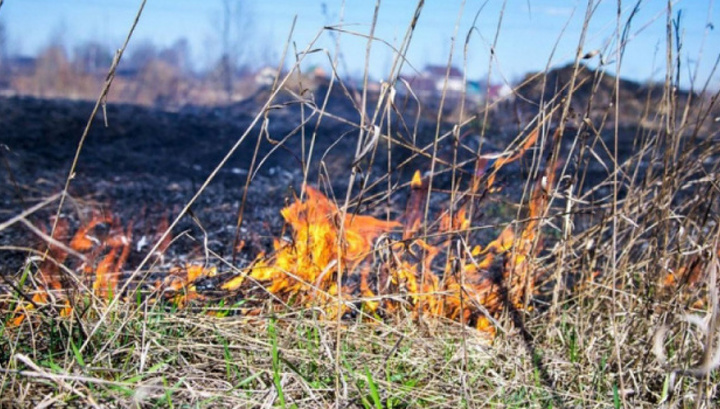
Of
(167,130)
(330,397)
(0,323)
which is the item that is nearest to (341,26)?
(330,397)

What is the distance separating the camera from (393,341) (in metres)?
1.84

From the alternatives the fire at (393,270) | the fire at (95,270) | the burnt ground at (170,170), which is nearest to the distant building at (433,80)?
the burnt ground at (170,170)

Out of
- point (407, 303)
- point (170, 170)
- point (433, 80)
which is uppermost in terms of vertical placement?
point (433, 80)

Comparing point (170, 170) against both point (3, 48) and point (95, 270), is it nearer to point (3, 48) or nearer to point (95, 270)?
point (95, 270)

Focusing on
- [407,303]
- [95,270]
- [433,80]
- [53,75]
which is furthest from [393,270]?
[53,75]

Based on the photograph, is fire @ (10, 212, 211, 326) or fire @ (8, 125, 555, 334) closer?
fire @ (10, 212, 211, 326)

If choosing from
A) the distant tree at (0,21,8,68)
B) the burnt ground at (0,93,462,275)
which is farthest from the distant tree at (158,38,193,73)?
the burnt ground at (0,93,462,275)

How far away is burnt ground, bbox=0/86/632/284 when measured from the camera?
10.5 ft

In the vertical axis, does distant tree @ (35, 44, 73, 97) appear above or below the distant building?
below

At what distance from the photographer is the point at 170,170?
655cm

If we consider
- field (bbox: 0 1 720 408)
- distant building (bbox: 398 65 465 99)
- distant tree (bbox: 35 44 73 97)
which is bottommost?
distant tree (bbox: 35 44 73 97)

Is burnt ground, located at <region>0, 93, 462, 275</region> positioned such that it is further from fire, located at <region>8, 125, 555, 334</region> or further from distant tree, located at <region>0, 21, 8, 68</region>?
distant tree, located at <region>0, 21, 8, 68</region>

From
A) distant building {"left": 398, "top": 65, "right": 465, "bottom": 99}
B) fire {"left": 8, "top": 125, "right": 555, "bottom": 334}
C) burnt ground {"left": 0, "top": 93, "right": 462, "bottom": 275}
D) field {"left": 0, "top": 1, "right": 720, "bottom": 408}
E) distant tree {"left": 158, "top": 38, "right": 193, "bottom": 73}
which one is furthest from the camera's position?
distant tree {"left": 158, "top": 38, "right": 193, "bottom": 73}

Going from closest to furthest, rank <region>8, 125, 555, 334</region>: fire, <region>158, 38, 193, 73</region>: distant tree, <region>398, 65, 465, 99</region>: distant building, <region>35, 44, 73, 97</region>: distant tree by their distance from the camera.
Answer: <region>398, 65, 465, 99</region>: distant building → <region>8, 125, 555, 334</region>: fire → <region>35, 44, 73, 97</region>: distant tree → <region>158, 38, 193, 73</region>: distant tree
